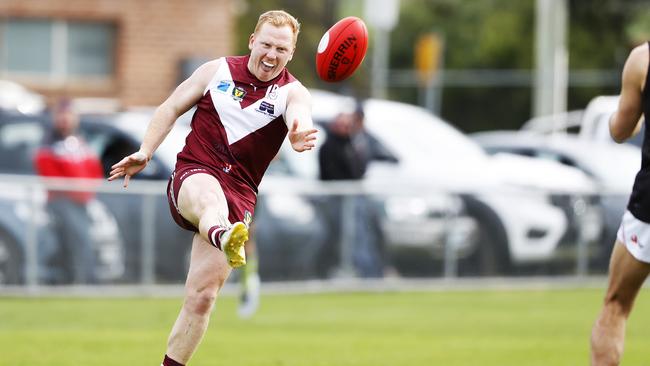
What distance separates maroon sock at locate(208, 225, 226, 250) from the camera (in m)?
8.38

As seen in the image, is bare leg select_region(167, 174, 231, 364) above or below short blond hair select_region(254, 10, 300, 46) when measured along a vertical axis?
below

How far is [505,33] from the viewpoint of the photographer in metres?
52.0

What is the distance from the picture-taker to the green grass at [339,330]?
1227 cm

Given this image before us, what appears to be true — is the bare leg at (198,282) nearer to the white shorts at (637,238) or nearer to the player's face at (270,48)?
the player's face at (270,48)

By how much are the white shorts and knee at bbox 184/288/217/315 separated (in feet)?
7.81

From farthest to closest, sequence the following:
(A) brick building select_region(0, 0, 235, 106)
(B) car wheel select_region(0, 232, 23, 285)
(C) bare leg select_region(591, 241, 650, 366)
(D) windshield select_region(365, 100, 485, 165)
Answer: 1. (A) brick building select_region(0, 0, 235, 106)
2. (D) windshield select_region(365, 100, 485, 165)
3. (B) car wheel select_region(0, 232, 23, 285)
4. (C) bare leg select_region(591, 241, 650, 366)

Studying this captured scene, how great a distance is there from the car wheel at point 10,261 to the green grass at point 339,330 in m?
0.25

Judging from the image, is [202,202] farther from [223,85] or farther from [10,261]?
[10,261]

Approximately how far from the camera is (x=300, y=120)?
862 cm

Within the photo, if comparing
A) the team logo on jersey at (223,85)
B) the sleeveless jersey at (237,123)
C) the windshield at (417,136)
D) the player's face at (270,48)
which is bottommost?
the windshield at (417,136)

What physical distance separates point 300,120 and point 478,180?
12.0m

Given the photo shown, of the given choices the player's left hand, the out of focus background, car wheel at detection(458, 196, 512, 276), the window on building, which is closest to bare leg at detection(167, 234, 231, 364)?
the player's left hand

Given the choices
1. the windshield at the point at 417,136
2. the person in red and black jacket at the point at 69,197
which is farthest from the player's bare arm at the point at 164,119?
the windshield at the point at 417,136

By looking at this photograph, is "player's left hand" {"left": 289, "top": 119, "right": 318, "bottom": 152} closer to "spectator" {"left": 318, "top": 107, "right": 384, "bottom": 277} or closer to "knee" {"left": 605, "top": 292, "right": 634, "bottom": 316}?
"knee" {"left": 605, "top": 292, "right": 634, "bottom": 316}
